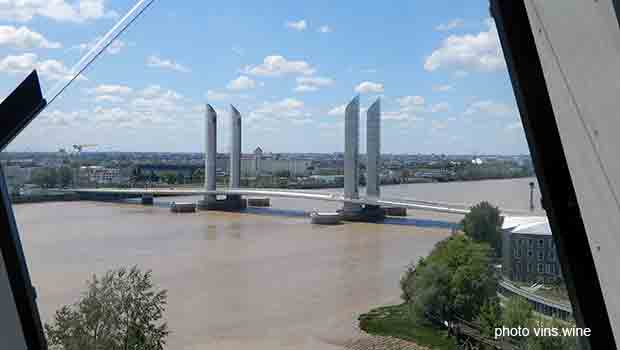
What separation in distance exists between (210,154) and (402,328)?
326 inches

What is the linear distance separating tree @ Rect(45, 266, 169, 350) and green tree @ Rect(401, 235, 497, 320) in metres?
1.11

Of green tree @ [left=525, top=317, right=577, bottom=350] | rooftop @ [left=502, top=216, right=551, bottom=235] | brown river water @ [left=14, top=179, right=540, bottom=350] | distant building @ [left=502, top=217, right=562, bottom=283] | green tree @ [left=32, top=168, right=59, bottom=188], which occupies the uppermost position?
green tree @ [left=32, top=168, right=59, bottom=188]

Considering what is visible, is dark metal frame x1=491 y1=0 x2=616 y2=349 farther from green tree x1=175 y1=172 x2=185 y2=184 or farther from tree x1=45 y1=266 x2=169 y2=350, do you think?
green tree x1=175 y1=172 x2=185 y2=184

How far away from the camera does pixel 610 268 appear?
0.67ft

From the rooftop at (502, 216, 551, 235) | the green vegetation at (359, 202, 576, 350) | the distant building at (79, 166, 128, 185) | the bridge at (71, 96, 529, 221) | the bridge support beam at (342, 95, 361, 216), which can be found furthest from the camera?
the bridge support beam at (342, 95, 361, 216)

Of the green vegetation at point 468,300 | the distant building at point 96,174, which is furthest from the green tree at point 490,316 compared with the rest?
the distant building at point 96,174

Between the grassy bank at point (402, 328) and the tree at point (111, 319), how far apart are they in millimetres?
1167

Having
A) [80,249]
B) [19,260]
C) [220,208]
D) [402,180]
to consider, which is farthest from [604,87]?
[220,208]

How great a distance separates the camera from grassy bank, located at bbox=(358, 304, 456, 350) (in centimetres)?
220

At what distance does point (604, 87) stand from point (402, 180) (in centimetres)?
779

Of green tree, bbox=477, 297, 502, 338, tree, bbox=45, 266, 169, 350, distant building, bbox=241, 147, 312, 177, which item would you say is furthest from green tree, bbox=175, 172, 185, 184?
green tree, bbox=477, 297, 502, 338

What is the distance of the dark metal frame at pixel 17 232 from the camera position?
17.9 inches

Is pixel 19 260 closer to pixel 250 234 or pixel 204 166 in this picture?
pixel 250 234

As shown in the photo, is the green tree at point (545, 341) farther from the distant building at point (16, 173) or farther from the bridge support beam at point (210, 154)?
the bridge support beam at point (210, 154)
